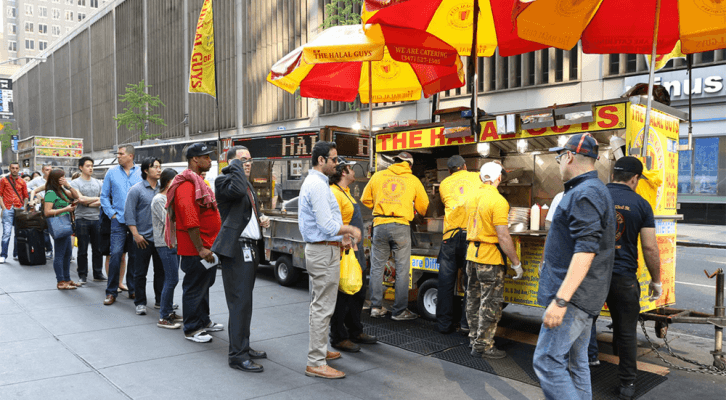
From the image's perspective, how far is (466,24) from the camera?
303 inches

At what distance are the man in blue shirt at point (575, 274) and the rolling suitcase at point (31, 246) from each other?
10.6 m

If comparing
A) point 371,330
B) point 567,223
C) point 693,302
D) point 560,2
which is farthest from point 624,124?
point 693,302

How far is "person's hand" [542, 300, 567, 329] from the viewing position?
9.78 ft

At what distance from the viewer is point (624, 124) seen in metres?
5.08

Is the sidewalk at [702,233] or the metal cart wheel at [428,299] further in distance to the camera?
the sidewalk at [702,233]

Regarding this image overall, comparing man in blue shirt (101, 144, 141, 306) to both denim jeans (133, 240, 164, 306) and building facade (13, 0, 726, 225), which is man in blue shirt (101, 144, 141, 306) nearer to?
denim jeans (133, 240, 164, 306)

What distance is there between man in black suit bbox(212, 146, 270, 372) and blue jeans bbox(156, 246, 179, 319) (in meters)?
1.68

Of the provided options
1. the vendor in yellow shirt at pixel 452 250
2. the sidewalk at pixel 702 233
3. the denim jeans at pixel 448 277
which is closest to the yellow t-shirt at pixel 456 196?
the vendor in yellow shirt at pixel 452 250

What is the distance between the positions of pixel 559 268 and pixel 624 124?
2642mm

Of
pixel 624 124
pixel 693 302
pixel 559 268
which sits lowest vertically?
pixel 693 302

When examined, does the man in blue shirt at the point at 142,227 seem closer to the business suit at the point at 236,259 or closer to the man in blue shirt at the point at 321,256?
the business suit at the point at 236,259

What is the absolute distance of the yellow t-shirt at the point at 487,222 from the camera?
17.0ft

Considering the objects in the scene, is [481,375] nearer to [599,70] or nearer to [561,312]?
[561,312]

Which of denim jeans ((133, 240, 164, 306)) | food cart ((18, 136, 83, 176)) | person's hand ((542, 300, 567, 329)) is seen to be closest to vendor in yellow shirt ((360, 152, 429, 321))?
denim jeans ((133, 240, 164, 306))
